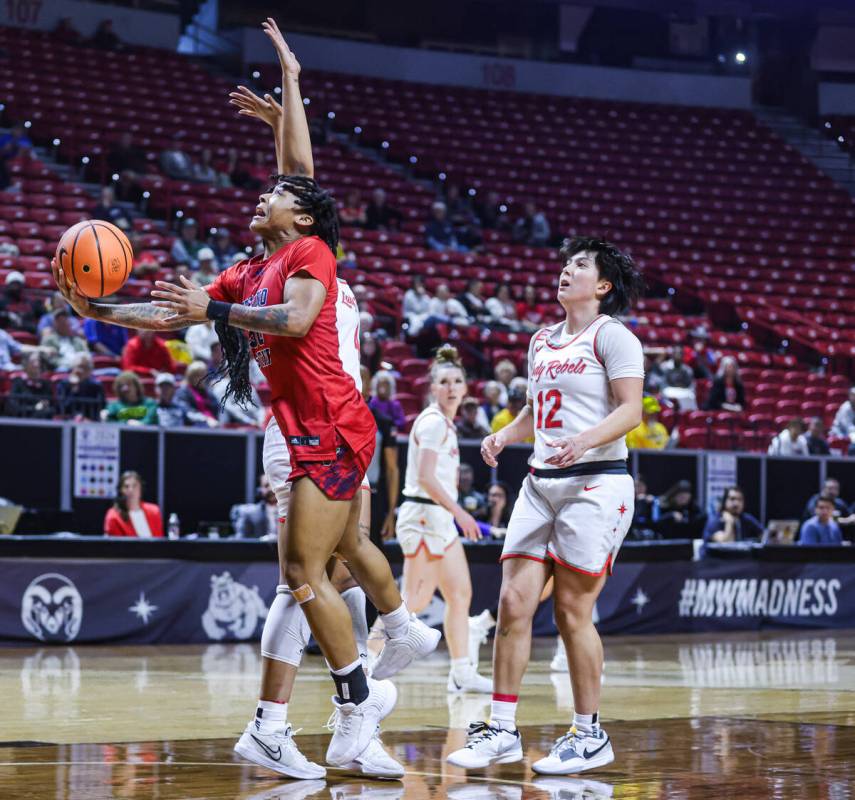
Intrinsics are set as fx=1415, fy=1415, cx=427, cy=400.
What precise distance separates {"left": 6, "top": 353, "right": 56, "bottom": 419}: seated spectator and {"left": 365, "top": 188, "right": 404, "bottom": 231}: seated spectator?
10679mm

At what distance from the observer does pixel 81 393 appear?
526 inches

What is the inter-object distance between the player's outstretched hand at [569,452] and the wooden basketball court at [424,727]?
3.80ft

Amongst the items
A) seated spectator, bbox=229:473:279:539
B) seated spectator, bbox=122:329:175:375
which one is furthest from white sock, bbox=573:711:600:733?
seated spectator, bbox=122:329:175:375

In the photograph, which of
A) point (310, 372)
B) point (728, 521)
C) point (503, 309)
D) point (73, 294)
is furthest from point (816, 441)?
point (73, 294)

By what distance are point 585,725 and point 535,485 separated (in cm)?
96

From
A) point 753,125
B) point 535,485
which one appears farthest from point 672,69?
point 535,485

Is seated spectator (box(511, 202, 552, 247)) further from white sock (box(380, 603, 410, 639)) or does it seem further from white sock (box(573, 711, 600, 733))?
white sock (box(573, 711, 600, 733))

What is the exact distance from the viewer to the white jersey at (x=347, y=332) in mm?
5602

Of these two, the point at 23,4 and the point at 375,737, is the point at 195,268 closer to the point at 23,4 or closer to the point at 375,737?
the point at 23,4

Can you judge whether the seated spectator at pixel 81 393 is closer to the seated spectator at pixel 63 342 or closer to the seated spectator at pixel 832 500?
the seated spectator at pixel 63 342

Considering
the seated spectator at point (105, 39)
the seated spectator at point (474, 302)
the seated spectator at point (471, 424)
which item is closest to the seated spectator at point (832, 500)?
the seated spectator at point (471, 424)

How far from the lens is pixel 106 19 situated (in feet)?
90.9

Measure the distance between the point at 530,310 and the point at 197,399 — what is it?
28.9ft

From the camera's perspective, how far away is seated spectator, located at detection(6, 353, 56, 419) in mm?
12922
